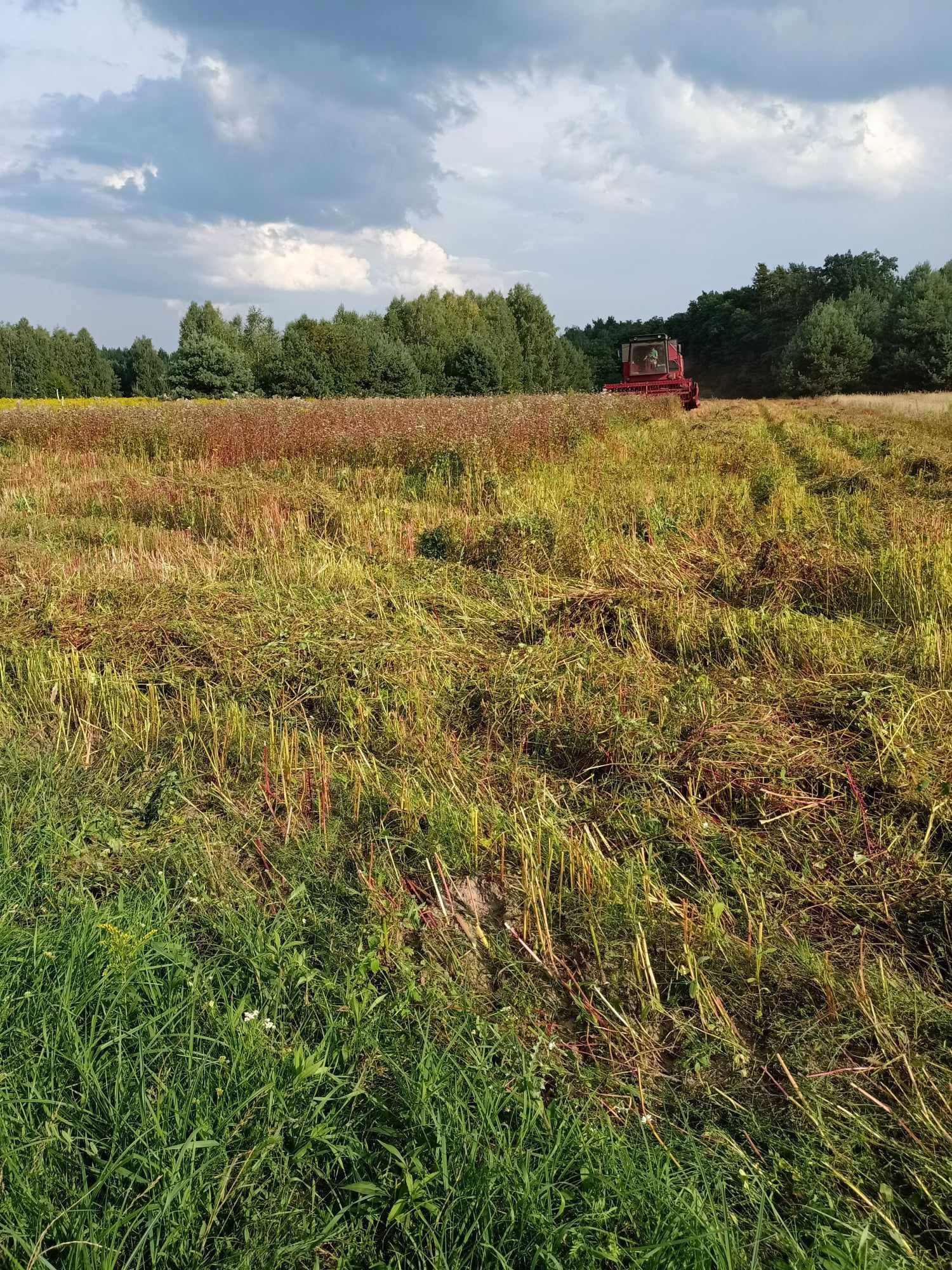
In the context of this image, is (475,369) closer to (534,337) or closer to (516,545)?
(534,337)

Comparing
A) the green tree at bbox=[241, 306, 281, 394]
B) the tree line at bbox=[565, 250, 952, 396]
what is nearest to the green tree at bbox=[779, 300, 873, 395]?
the tree line at bbox=[565, 250, 952, 396]

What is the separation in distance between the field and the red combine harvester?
68.8 feet

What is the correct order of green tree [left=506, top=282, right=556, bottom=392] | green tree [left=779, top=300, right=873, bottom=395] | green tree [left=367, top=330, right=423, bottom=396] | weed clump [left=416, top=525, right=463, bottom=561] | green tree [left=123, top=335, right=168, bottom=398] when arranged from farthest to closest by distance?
green tree [left=123, top=335, right=168, bottom=398], green tree [left=506, top=282, right=556, bottom=392], green tree [left=367, top=330, right=423, bottom=396], green tree [left=779, top=300, right=873, bottom=395], weed clump [left=416, top=525, right=463, bottom=561]

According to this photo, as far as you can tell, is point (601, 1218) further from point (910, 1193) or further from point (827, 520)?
point (827, 520)

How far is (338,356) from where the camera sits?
45.6 m

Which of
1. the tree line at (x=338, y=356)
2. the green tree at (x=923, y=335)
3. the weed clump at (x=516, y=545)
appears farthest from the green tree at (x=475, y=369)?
the weed clump at (x=516, y=545)

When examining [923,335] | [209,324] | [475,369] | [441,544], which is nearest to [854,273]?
[923,335]

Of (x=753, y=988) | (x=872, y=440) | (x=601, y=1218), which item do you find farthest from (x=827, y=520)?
(x=872, y=440)

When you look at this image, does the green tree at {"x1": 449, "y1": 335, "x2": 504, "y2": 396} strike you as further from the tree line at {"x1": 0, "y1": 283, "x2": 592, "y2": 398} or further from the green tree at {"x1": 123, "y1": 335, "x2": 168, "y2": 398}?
the green tree at {"x1": 123, "y1": 335, "x2": 168, "y2": 398}

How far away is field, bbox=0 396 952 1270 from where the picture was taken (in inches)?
64.8

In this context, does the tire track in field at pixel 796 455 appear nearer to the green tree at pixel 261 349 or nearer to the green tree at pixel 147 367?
the green tree at pixel 261 349

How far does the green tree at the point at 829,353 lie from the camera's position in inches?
1789

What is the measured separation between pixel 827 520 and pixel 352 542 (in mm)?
4177

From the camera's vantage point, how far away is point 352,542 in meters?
7.15
